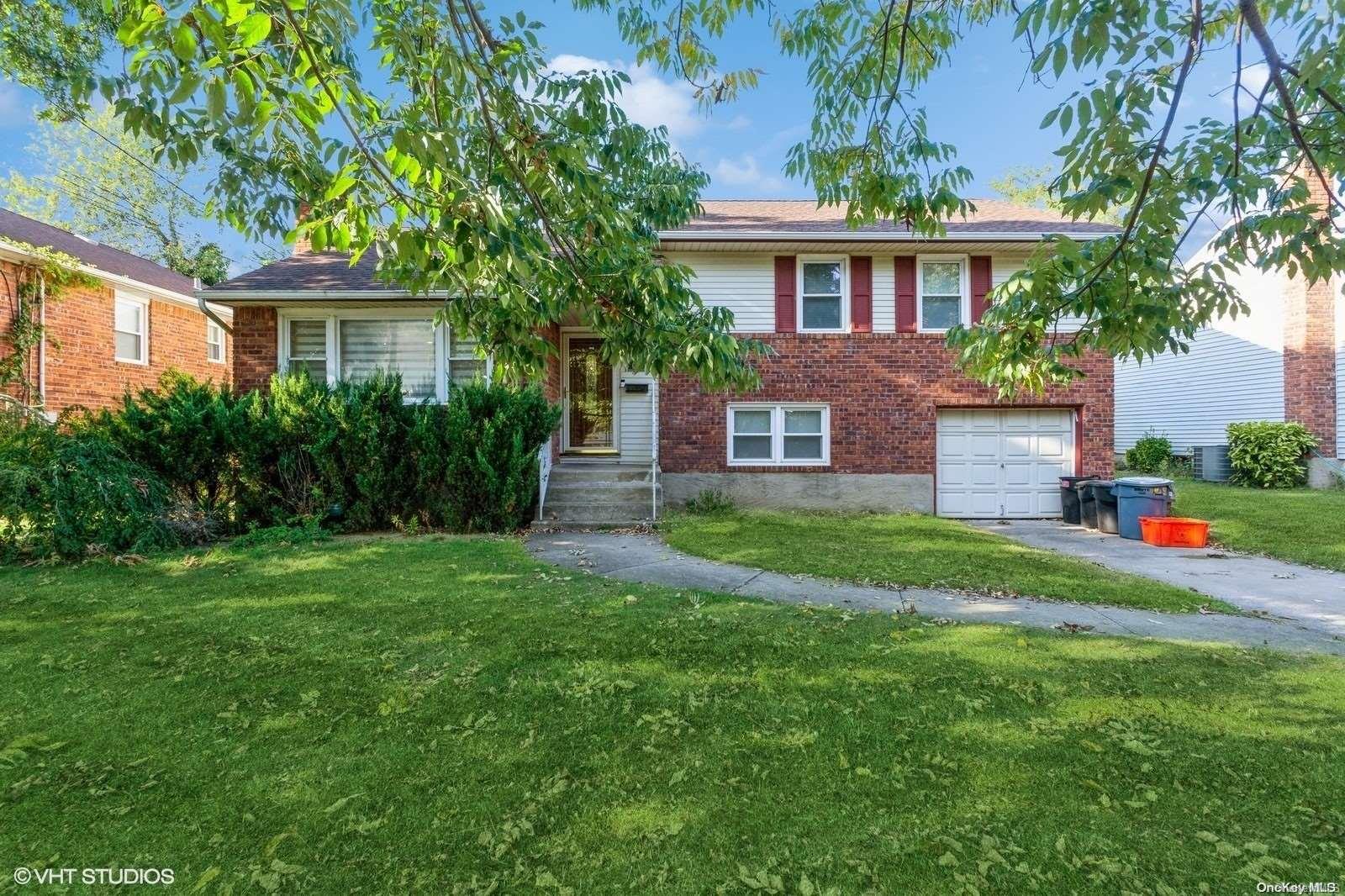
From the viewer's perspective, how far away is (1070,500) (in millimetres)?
10320

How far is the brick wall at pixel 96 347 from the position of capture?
12.1m

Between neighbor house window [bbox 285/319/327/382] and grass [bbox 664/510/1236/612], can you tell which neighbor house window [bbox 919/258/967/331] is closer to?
grass [bbox 664/510/1236/612]

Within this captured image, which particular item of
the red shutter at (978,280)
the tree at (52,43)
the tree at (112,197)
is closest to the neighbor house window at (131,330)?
the tree at (52,43)

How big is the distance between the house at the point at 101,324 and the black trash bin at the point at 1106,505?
14832 mm

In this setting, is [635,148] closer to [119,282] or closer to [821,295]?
[821,295]

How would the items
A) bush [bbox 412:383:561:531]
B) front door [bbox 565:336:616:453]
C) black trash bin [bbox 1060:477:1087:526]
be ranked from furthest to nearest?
front door [bbox 565:336:616:453] → black trash bin [bbox 1060:477:1087:526] → bush [bbox 412:383:561:531]

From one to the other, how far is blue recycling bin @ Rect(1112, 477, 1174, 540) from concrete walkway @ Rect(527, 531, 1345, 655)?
15.4 feet

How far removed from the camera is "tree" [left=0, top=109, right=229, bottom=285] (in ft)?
70.4

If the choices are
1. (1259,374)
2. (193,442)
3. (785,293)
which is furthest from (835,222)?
(1259,374)

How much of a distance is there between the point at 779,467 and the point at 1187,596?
6.32 m

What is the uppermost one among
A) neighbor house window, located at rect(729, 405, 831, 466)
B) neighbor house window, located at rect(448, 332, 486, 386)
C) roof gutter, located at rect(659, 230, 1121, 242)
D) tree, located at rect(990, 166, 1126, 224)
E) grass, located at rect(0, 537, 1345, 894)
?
tree, located at rect(990, 166, 1126, 224)

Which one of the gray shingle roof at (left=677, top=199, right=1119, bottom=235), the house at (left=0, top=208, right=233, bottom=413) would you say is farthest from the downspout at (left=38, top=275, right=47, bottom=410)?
the gray shingle roof at (left=677, top=199, right=1119, bottom=235)

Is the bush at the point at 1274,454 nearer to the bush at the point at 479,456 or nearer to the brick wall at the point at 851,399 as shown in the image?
the brick wall at the point at 851,399

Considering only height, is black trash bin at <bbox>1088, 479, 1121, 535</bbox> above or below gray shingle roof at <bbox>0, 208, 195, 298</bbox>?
below
